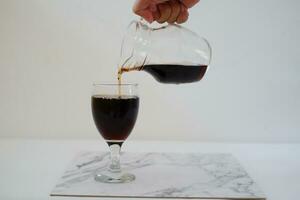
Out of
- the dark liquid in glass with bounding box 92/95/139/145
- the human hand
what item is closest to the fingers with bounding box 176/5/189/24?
the human hand

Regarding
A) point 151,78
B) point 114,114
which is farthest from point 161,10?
point 151,78

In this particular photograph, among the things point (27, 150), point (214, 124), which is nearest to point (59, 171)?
point (27, 150)

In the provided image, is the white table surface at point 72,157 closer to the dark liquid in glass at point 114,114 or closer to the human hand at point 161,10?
the dark liquid in glass at point 114,114

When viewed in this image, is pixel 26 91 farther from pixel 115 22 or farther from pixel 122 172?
pixel 122 172

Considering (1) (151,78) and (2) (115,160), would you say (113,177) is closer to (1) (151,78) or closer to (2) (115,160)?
(2) (115,160)

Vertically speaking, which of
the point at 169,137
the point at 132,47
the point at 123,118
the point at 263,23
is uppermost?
the point at 263,23

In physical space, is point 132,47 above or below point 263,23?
below
